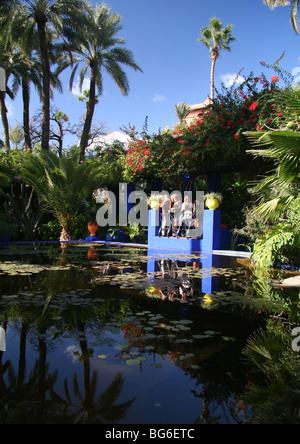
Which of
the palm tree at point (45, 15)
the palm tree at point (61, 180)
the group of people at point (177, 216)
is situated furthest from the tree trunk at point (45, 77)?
the group of people at point (177, 216)

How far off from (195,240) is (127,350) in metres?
9.05

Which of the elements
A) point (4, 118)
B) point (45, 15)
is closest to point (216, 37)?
point (45, 15)

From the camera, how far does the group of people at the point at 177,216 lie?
12.0 meters

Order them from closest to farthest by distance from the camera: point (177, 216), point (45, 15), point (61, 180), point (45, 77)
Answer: point (177, 216) → point (61, 180) → point (45, 15) → point (45, 77)

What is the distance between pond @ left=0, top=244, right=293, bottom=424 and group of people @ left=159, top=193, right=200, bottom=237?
648cm

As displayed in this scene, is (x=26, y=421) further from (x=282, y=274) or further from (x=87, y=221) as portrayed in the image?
(x=87, y=221)

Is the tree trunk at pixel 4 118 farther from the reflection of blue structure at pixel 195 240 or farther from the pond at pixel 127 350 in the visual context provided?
the pond at pixel 127 350

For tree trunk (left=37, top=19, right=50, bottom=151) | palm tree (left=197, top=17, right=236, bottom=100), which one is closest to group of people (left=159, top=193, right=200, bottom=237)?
tree trunk (left=37, top=19, right=50, bottom=151)

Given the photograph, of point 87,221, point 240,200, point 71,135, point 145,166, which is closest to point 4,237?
point 87,221

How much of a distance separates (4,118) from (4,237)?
10.5 metres

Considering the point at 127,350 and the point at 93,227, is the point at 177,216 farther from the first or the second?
the point at 127,350

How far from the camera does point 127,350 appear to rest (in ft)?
9.33

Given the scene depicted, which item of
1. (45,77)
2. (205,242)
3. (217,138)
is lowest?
(205,242)

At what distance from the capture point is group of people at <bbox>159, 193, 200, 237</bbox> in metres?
12.0
